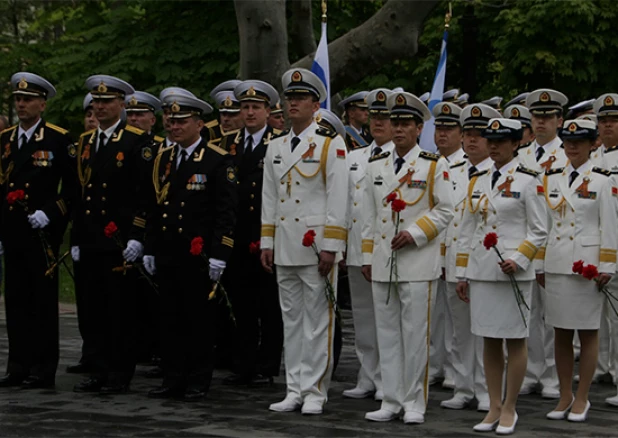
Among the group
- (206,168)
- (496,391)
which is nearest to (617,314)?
(496,391)

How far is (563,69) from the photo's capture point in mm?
26703

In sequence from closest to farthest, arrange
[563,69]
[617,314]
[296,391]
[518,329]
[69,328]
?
[518,329]
[296,391]
[617,314]
[69,328]
[563,69]

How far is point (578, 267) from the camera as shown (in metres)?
9.70

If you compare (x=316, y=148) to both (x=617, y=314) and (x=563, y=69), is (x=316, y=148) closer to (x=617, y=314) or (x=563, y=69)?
(x=617, y=314)

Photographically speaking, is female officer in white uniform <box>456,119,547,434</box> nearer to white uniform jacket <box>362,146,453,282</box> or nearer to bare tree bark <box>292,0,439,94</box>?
white uniform jacket <box>362,146,453,282</box>

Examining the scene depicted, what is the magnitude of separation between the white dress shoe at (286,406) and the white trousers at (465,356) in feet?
4.40

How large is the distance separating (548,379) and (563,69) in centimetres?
1652

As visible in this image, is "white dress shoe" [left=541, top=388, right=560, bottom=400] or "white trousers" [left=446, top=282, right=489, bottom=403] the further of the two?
"white dress shoe" [left=541, top=388, right=560, bottom=400]

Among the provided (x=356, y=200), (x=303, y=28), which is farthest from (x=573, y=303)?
(x=303, y=28)

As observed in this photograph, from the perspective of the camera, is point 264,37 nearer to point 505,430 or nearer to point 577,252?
point 577,252

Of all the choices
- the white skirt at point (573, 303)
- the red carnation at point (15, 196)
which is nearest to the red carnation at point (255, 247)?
the red carnation at point (15, 196)

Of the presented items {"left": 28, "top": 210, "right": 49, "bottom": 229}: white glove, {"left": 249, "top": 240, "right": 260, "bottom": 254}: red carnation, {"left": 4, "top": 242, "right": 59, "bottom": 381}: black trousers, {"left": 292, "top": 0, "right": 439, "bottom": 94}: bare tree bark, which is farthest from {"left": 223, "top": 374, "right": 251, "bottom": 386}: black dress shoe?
{"left": 292, "top": 0, "right": 439, "bottom": 94}: bare tree bark

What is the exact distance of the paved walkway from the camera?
29.6ft

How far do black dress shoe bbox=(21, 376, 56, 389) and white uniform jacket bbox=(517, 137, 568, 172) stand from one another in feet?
Result: 14.8
